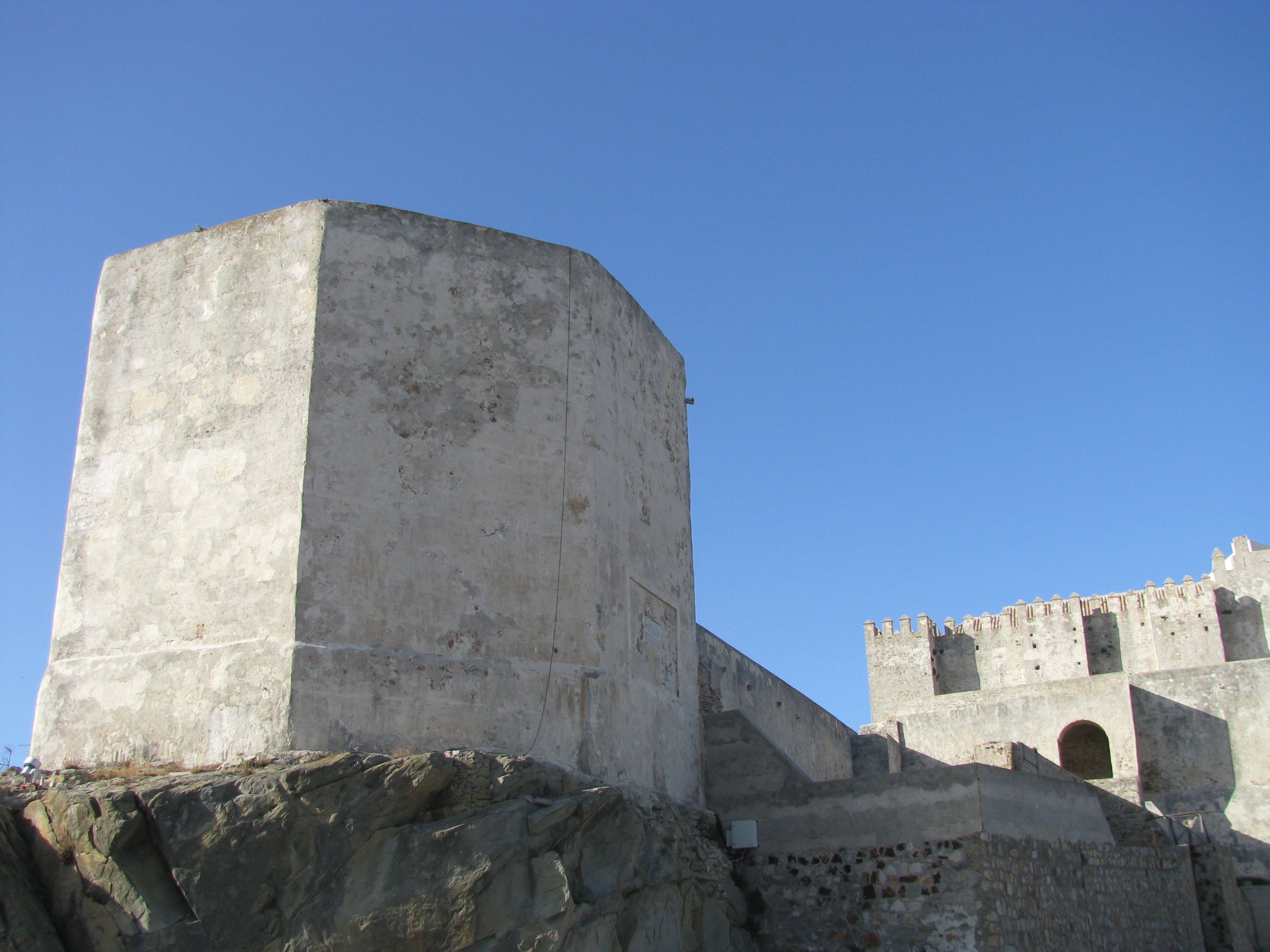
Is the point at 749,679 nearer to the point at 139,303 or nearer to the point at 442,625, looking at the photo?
the point at 442,625

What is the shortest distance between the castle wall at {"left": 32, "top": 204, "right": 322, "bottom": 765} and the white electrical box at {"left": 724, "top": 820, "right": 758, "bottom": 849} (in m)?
4.63

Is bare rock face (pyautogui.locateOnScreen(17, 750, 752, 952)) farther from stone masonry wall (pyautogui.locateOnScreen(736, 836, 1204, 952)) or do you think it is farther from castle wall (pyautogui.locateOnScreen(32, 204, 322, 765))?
stone masonry wall (pyautogui.locateOnScreen(736, 836, 1204, 952))

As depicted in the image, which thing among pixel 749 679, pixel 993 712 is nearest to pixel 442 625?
pixel 749 679

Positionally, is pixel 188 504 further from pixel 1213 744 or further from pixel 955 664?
pixel 955 664

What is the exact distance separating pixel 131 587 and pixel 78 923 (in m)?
3.08

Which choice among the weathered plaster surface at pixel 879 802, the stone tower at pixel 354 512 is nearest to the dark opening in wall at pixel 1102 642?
the weathered plaster surface at pixel 879 802

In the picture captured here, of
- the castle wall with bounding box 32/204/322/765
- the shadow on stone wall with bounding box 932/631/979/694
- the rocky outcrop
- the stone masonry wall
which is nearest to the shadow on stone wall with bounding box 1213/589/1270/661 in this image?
the shadow on stone wall with bounding box 932/631/979/694

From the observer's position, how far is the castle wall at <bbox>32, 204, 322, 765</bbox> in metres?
10.0

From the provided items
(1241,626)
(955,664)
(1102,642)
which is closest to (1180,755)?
(1241,626)

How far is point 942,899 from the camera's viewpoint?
35.9ft

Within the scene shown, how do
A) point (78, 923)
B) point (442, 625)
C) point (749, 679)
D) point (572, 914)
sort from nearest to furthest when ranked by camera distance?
point (78, 923)
point (572, 914)
point (442, 625)
point (749, 679)

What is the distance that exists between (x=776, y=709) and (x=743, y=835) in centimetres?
520

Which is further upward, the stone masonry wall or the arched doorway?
the arched doorway

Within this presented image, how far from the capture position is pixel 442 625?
10469mm
